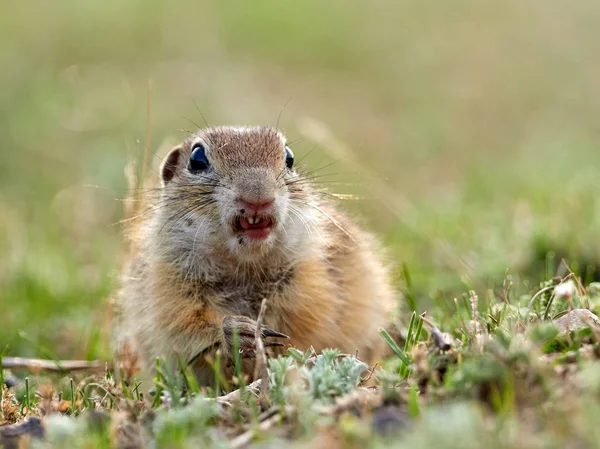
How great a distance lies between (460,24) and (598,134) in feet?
22.3

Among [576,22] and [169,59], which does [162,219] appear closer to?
[169,59]

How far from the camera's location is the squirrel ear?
5.88m

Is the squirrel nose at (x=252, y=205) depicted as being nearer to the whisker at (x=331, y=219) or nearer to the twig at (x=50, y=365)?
the whisker at (x=331, y=219)

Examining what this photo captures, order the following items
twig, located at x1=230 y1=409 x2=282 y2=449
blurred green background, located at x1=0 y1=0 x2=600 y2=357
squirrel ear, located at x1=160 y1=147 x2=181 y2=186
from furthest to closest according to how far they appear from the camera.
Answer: blurred green background, located at x1=0 y1=0 x2=600 y2=357, squirrel ear, located at x1=160 y1=147 x2=181 y2=186, twig, located at x1=230 y1=409 x2=282 y2=449

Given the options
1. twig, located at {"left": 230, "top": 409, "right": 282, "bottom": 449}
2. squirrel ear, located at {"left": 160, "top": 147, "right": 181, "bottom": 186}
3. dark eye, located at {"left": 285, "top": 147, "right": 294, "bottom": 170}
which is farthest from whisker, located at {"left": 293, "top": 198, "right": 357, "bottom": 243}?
twig, located at {"left": 230, "top": 409, "right": 282, "bottom": 449}

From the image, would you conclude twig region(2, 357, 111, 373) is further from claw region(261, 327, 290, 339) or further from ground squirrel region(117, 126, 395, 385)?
claw region(261, 327, 290, 339)

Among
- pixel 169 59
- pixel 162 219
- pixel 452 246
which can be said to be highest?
pixel 169 59

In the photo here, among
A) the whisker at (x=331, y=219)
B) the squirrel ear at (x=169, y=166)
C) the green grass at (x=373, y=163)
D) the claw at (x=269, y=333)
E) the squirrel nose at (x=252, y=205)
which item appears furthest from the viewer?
the squirrel ear at (x=169, y=166)

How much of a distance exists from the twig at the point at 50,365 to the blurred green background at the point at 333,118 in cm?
31

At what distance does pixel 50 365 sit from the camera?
553 centimetres

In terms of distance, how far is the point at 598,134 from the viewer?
12914 millimetres

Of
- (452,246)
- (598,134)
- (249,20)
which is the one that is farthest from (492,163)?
(249,20)

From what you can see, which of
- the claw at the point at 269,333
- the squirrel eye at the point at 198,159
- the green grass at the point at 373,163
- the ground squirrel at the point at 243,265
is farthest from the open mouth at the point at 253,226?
the green grass at the point at 373,163

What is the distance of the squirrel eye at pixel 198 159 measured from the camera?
5.39m
